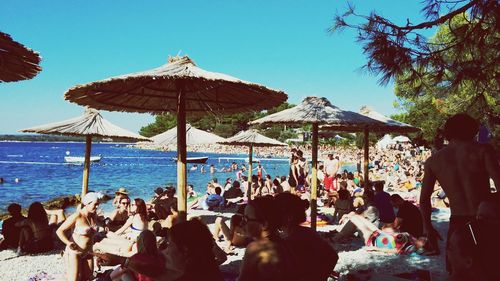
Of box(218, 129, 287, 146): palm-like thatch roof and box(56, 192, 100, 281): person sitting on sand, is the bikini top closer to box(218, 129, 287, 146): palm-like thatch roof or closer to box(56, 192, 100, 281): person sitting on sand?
box(56, 192, 100, 281): person sitting on sand

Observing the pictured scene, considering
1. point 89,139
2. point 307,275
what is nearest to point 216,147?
point 89,139

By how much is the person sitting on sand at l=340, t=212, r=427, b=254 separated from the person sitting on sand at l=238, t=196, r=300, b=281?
424 cm

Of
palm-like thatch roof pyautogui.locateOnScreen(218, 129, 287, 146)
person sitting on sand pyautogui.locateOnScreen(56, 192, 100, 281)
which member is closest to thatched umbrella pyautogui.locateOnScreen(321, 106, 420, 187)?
palm-like thatch roof pyautogui.locateOnScreen(218, 129, 287, 146)

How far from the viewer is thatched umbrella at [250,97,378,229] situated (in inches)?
253

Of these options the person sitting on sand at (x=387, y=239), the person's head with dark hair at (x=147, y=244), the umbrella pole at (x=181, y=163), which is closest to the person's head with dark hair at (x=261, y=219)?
the person's head with dark hair at (x=147, y=244)

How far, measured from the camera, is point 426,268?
17.7 ft

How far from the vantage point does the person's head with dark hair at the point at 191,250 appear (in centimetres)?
246

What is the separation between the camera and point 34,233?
21.0ft

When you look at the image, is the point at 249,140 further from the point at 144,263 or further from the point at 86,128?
the point at 144,263

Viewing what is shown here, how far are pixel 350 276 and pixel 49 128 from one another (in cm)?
715

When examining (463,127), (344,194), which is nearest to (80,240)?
(463,127)

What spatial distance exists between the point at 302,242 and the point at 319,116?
13.2 ft

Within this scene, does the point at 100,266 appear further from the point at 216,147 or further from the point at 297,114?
the point at 216,147

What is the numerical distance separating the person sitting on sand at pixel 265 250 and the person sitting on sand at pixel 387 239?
4.24 meters
